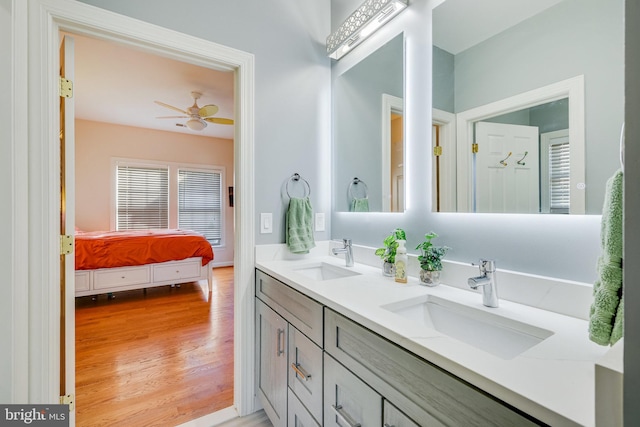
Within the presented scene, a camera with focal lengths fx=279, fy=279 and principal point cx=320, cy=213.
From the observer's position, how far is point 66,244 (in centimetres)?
130

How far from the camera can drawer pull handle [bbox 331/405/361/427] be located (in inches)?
34.5

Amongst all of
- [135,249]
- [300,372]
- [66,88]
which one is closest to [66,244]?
[66,88]

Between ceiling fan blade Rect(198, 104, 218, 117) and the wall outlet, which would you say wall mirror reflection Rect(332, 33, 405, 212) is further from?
ceiling fan blade Rect(198, 104, 218, 117)

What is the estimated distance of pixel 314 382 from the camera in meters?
1.09

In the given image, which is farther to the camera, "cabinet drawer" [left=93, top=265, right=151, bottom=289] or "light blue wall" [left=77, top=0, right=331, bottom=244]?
"cabinet drawer" [left=93, top=265, right=151, bottom=289]

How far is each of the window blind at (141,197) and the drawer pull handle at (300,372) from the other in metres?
5.13

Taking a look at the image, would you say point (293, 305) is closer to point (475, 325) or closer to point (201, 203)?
point (475, 325)

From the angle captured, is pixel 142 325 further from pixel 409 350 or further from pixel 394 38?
pixel 394 38

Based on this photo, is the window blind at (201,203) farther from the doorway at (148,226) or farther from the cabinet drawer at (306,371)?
the cabinet drawer at (306,371)

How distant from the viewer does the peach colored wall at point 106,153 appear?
4.72 meters

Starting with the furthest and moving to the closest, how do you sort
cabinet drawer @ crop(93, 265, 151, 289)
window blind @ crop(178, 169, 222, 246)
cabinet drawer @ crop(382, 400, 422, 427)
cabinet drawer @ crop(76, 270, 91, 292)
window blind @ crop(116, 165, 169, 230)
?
1. window blind @ crop(178, 169, 222, 246)
2. window blind @ crop(116, 165, 169, 230)
3. cabinet drawer @ crop(93, 265, 151, 289)
4. cabinet drawer @ crop(76, 270, 91, 292)
5. cabinet drawer @ crop(382, 400, 422, 427)

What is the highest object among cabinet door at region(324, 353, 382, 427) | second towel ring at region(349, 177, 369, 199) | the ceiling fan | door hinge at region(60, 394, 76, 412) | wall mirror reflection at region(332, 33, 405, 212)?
the ceiling fan

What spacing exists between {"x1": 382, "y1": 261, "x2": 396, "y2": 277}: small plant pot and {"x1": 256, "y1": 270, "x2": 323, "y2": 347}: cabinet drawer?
451mm

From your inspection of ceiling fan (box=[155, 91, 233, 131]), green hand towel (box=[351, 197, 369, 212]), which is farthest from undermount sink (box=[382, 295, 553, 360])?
ceiling fan (box=[155, 91, 233, 131])
